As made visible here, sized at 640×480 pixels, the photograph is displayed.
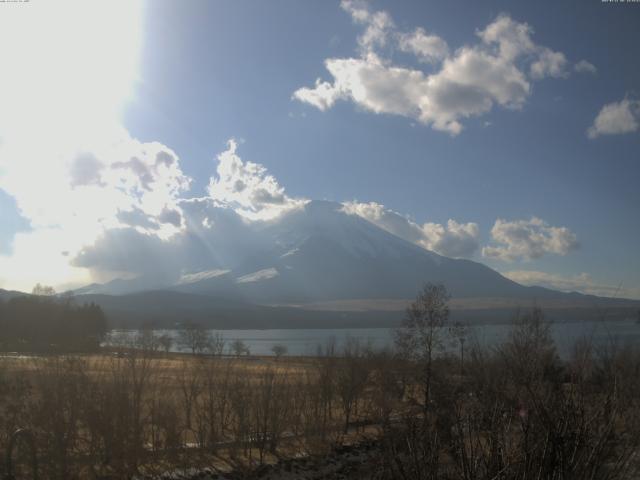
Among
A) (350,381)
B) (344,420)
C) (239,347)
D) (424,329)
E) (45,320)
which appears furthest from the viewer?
(239,347)

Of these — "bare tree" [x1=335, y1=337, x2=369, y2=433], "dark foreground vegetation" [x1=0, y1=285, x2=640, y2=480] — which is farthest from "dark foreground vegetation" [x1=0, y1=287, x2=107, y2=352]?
"dark foreground vegetation" [x1=0, y1=285, x2=640, y2=480]

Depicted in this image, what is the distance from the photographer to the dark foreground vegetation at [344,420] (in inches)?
214

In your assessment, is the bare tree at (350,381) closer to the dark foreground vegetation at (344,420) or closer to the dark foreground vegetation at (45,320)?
the dark foreground vegetation at (344,420)

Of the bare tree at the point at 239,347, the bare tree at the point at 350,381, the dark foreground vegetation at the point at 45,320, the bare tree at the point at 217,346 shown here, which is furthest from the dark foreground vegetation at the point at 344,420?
the bare tree at the point at 239,347

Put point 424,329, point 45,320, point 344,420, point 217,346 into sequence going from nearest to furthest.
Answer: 1. point 344,420
2. point 424,329
3. point 45,320
4. point 217,346

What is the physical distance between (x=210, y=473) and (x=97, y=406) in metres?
5.29

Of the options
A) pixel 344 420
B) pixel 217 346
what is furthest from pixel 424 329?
pixel 217 346

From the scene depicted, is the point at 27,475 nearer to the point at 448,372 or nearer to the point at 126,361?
the point at 126,361

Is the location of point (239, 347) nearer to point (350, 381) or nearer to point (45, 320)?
point (45, 320)

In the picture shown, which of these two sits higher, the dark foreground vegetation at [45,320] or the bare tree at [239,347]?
the dark foreground vegetation at [45,320]

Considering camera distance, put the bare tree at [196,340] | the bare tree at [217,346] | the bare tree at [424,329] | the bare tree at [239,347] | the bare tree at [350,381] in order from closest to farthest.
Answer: the bare tree at [350,381], the bare tree at [424,329], the bare tree at [217,346], the bare tree at [239,347], the bare tree at [196,340]

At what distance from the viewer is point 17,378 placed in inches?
613

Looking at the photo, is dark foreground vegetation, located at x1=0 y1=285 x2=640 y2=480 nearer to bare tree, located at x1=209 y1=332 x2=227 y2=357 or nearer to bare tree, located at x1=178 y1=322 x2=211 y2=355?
bare tree, located at x1=209 y1=332 x2=227 y2=357

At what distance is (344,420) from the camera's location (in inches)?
1293
